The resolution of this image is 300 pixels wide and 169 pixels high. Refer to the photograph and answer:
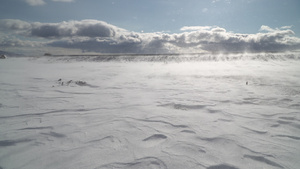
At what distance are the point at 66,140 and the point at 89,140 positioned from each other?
350mm

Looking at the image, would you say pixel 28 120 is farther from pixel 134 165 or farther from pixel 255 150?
pixel 255 150

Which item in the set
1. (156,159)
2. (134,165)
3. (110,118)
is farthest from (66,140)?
(156,159)

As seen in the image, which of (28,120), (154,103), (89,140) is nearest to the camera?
(89,140)

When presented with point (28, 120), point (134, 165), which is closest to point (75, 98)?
point (28, 120)

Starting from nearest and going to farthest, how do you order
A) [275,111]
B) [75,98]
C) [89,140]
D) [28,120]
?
[89,140], [28,120], [275,111], [75,98]

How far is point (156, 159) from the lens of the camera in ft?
5.81

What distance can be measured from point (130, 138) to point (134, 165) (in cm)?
61

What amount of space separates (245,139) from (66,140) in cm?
273

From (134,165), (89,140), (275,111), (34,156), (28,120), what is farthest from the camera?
(275,111)

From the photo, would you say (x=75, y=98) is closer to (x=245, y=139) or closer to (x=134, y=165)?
(x=134, y=165)

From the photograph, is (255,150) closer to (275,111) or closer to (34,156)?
(275,111)

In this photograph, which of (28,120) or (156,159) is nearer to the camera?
(156,159)

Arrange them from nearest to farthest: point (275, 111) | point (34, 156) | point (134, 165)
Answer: point (134, 165) < point (34, 156) < point (275, 111)

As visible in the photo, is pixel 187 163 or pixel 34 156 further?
pixel 34 156
